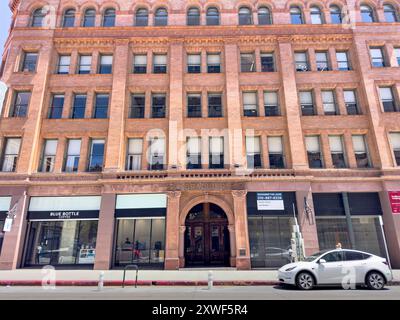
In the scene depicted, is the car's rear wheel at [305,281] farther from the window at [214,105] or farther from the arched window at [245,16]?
the arched window at [245,16]

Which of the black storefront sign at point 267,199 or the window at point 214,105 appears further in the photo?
the window at point 214,105

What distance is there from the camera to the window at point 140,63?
2180 centimetres

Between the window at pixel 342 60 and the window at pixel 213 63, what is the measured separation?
32.7ft

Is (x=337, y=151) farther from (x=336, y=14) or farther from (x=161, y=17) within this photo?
(x=161, y=17)

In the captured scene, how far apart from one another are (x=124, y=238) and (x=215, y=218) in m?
6.40

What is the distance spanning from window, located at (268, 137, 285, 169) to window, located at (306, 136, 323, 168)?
2.05 m

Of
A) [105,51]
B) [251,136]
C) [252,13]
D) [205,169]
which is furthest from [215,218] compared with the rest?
[252,13]

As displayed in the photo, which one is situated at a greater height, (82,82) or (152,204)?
(82,82)

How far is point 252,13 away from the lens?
23.2m

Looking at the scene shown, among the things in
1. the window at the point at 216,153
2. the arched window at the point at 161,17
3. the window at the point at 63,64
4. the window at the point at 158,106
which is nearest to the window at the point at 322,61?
the window at the point at 216,153

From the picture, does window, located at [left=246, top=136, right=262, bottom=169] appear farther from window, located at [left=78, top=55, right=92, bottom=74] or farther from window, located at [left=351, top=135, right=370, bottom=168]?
window, located at [left=78, top=55, right=92, bottom=74]

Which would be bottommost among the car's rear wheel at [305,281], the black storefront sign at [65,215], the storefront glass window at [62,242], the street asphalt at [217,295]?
the street asphalt at [217,295]

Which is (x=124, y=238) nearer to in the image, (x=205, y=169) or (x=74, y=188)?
(x=74, y=188)
